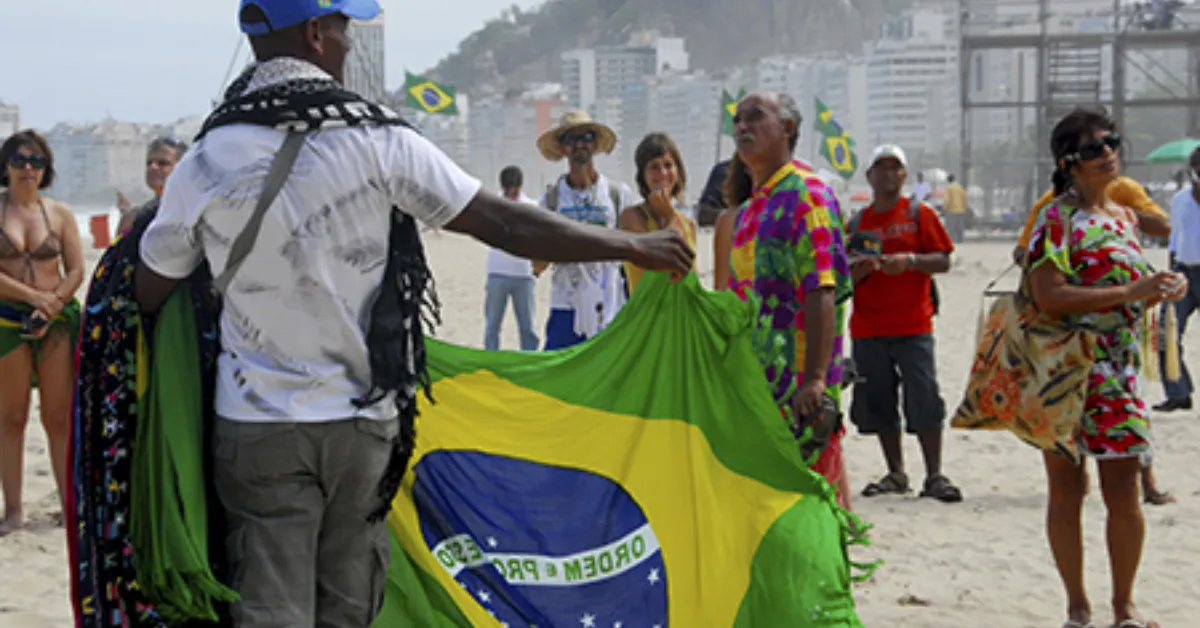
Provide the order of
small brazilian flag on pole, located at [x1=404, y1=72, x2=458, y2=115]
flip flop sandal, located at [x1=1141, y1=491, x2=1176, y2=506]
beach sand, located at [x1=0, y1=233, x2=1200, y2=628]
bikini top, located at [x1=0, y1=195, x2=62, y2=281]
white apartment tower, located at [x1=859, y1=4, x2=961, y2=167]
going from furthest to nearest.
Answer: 1. white apartment tower, located at [x1=859, y1=4, x2=961, y2=167]
2. small brazilian flag on pole, located at [x1=404, y1=72, x2=458, y2=115]
3. flip flop sandal, located at [x1=1141, y1=491, x2=1176, y2=506]
4. bikini top, located at [x1=0, y1=195, x2=62, y2=281]
5. beach sand, located at [x1=0, y1=233, x2=1200, y2=628]

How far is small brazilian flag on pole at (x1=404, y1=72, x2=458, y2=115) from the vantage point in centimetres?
5362

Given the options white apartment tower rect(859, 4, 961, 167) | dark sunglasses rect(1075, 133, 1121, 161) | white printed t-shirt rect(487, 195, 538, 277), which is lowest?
white printed t-shirt rect(487, 195, 538, 277)

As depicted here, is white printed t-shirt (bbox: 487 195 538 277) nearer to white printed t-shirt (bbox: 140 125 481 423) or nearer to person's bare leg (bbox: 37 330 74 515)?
person's bare leg (bbox: 37 330 74 515)

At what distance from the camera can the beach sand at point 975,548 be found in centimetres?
566

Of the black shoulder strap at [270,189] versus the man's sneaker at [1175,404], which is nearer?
the black shoulder strap at [270,189]

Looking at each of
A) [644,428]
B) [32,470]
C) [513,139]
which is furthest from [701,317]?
[513,139]

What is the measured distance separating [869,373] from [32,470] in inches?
196

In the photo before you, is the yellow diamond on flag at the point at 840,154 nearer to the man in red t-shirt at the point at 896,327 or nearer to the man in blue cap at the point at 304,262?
the man in red t-shirt at the point at 896,327

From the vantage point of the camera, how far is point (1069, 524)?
507cm

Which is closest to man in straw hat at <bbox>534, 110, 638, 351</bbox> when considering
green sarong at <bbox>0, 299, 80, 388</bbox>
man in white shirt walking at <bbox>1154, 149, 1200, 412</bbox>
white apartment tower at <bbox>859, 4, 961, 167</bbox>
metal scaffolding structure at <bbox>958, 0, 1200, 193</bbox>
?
green sarong at <bbox>0, 299, 80, 388</bbox>

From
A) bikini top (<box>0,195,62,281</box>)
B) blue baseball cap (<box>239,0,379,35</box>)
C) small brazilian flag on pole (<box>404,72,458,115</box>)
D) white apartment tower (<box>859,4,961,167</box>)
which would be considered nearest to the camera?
blue baseball cap (<box>239,0,379,35</box>)

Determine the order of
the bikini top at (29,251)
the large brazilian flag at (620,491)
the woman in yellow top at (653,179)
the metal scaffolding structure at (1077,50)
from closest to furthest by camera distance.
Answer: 1. the large brazilian flag at (620,491)
2. the bikini top at (29,251)
3. the woman in yellow top at (653,179)
4. the metal scaffolding structure at (1077,50)

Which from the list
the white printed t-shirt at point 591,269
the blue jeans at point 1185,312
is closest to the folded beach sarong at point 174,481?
the white printed t-shirt at point 591,269

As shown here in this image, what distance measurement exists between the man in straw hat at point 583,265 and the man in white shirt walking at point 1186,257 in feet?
14.4
